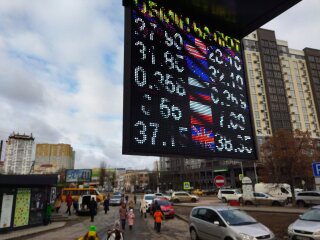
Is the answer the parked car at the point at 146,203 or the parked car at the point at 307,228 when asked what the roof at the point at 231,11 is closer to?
the parked car at the point at 307,228

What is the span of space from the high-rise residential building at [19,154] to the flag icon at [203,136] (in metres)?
150

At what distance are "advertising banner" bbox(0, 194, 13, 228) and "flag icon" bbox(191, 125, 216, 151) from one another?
13.1m

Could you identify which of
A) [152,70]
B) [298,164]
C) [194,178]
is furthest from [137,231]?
[194,178]

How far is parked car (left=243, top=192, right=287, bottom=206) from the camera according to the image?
33.0 metres

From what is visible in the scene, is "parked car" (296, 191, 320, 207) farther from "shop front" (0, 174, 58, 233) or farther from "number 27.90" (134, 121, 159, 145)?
"shop front" (0, 174, 58, 233)

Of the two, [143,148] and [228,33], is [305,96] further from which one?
[143,148]

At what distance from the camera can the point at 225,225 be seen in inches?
416

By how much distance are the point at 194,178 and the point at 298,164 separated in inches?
2804

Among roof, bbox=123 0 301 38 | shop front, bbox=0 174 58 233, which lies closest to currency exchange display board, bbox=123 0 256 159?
roof, bbox=123 0 301 38

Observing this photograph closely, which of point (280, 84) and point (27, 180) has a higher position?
point (280, 84)

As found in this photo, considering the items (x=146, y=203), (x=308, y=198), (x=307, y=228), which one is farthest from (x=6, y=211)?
(x=308, y=198)

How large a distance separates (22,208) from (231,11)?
18.8 m

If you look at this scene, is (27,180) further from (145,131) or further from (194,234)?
(194,234)

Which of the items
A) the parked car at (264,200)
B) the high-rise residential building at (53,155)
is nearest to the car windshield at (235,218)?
the parked car at (264,200)
